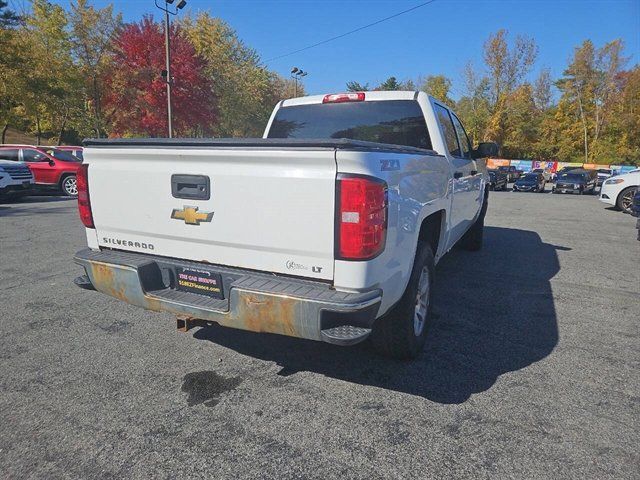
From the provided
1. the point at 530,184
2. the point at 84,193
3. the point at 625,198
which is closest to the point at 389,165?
the point at 84,193

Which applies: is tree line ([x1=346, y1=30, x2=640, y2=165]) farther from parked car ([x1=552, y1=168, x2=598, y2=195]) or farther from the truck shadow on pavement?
the truck shadow on pavement

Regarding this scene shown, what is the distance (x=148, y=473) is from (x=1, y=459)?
778 mm

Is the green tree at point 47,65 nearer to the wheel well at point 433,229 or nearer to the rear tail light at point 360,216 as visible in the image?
the wheel well at point 433,229

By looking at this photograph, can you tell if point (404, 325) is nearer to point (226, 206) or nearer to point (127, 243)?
point (226, 206)

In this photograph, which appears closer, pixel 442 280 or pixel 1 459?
pixel 1 459

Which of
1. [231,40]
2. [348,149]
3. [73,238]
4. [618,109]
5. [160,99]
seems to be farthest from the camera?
[618,109]

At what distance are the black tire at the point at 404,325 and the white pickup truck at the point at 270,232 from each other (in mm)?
11

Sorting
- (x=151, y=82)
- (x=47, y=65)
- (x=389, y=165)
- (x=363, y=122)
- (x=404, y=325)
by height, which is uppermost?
(x=47, y=65)

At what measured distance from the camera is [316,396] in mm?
2869

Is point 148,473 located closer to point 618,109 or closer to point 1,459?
point 1,459

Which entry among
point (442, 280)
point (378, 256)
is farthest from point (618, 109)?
point (378, 256)

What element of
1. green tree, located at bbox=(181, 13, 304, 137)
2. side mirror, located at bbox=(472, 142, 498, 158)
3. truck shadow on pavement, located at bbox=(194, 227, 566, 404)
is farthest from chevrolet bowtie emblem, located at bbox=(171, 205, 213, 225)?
green tree, located at bbox=(181, 13, 304, 137)

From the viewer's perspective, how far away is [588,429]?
2.53m

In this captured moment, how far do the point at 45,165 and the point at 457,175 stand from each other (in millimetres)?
15658
